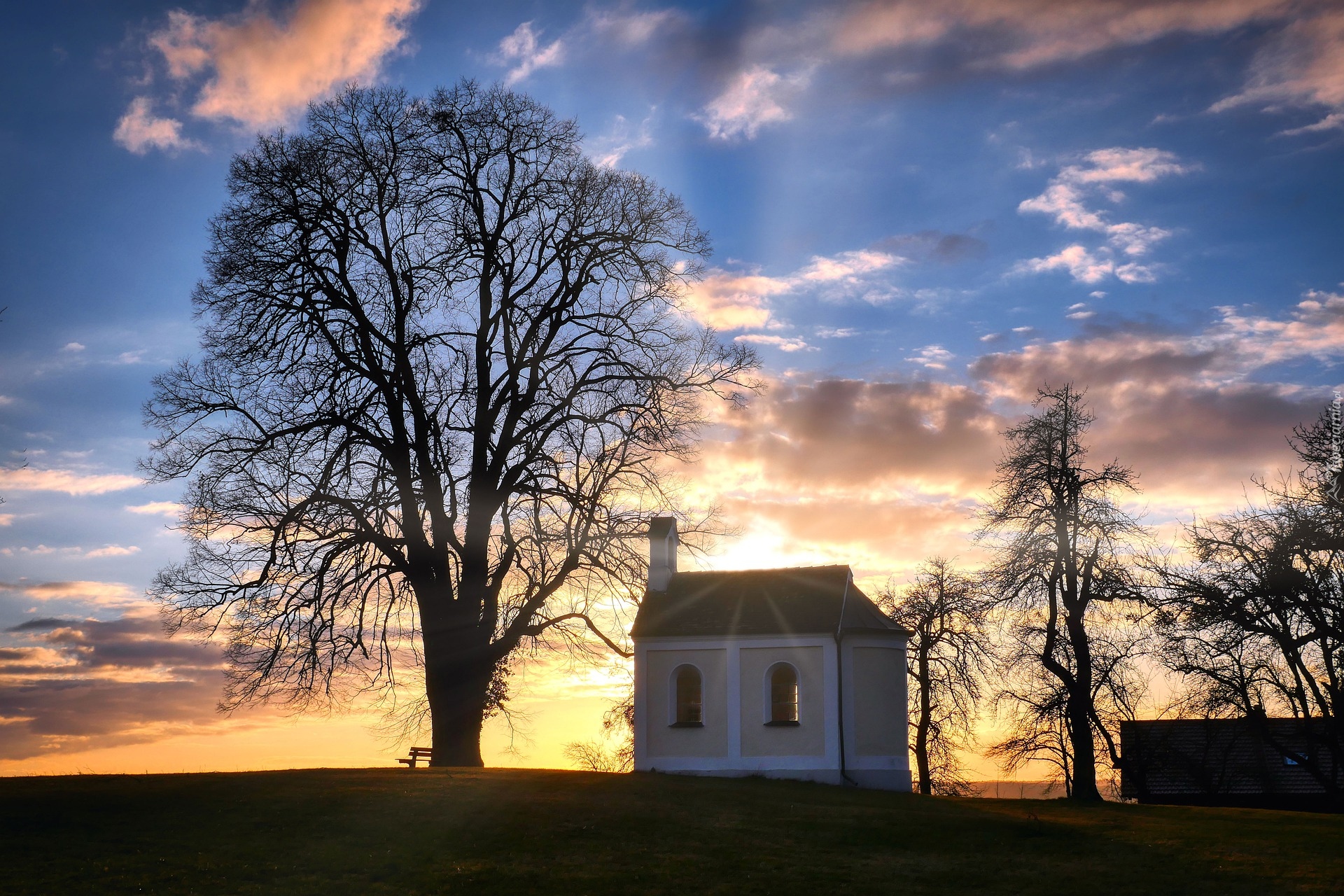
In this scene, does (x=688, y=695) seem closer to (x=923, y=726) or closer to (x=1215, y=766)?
(x=923, y=726)

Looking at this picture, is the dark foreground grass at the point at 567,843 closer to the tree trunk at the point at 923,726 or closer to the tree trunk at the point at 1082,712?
the tree trunk at the point at 1082,712

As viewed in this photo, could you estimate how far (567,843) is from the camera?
58.8 ft

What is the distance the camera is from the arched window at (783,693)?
1150 inches

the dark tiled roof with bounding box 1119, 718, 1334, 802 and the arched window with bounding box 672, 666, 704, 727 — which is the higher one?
the arched window with bounding box 672, 666, 704, 727

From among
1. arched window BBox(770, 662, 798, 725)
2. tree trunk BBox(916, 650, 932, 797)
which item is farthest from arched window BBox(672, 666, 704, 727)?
tree trunk BBox(916, 650, 932, 797)

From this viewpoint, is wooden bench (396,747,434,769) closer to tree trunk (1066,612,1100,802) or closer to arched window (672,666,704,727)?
arched window (672,666,704,727)

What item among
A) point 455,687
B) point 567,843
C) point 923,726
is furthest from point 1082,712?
point 567,843

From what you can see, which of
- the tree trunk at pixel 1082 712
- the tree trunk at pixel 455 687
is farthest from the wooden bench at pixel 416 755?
the tree trunk at pixel 1082 712

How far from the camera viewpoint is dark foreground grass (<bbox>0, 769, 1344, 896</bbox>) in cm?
1576

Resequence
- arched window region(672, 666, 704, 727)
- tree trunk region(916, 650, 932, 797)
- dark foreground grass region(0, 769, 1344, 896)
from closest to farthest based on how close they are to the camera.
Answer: dark foreground grass region(0, 769, 1344, 896) → arched window region(672, 666, 704, 727) → tree trunk region(916, 650, 932, 797)

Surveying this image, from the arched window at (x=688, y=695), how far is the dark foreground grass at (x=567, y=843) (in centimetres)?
622

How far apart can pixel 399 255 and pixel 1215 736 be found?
1413 inches

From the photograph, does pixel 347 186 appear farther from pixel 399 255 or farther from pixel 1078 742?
pixel 1078 742

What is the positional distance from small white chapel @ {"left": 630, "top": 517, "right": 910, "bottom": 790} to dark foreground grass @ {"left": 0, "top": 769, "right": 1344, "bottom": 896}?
16.4 feet
